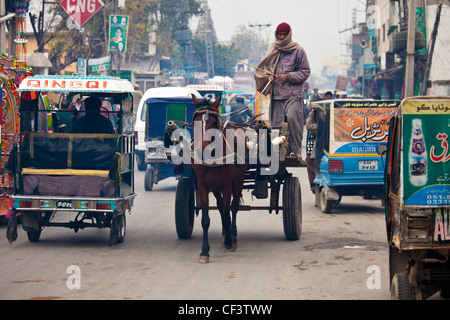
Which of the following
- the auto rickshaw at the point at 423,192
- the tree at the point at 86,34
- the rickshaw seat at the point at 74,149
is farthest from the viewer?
the tree at the point at 86,34

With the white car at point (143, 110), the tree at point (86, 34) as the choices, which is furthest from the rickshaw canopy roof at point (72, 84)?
the tree at point (86, 34)

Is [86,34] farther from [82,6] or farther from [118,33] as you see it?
[82,6]

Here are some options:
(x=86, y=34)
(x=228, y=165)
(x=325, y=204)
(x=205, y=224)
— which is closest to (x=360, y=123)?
(x=325, y=204)

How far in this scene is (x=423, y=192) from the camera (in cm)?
651

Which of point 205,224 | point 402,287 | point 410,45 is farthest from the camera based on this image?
point 410,45

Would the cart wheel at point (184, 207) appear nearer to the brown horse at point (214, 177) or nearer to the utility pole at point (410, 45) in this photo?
the brown horse at point (214, 177)

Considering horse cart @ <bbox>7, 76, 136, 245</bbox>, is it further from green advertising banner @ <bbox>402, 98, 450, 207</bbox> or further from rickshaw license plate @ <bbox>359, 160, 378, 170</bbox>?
green advertising banner @ <bbox>402, 98, 450, 207</bbox>

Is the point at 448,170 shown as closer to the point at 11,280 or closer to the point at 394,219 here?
the point at 394,219

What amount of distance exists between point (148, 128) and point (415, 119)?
12.9 metres

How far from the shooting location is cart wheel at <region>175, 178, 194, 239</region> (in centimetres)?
1149

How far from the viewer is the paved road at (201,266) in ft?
26.7

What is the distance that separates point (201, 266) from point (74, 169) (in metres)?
2.88

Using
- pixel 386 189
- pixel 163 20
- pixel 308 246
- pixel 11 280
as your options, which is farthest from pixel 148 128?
pixel 163 20

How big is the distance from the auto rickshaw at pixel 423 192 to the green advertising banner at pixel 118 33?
2631 cm
